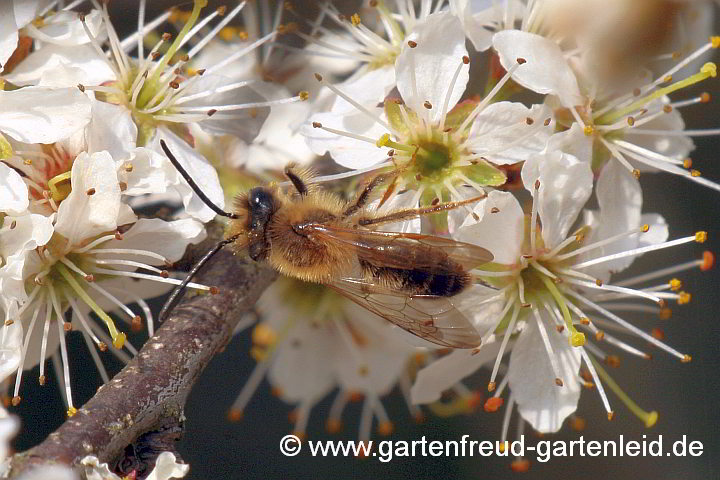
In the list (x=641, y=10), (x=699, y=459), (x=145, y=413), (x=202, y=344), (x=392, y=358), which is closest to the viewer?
(x=641, y=10)

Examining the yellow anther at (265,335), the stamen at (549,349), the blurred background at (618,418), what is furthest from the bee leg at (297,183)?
the blurred background at (618,418)

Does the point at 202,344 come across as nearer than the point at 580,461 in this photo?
Yes

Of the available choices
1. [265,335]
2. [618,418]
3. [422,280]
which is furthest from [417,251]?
[618,418]

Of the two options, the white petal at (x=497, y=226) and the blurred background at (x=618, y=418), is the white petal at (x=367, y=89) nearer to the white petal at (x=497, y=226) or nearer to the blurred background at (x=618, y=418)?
the white petal at (x=497, y=226)

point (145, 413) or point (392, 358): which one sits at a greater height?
point (145, 413)

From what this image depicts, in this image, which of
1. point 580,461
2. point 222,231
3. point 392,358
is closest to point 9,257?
point 222,231

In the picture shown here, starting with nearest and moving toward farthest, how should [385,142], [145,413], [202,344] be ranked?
[145,413], [202,344], [385,142]

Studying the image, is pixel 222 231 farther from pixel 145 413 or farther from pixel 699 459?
pixel 699 459

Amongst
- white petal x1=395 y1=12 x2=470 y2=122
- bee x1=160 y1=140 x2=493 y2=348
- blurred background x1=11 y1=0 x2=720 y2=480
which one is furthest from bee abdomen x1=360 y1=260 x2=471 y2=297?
blurred background x1=11 y1=0 x2=720 y2=480
